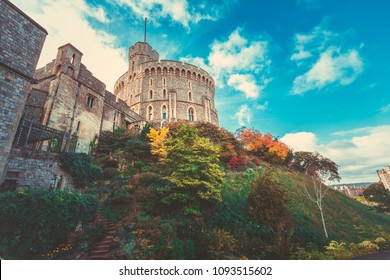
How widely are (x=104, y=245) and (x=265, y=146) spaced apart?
2232cm

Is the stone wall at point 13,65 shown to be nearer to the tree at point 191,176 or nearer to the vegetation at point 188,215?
the vegetation at point 188,215

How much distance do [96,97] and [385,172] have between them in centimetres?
6137

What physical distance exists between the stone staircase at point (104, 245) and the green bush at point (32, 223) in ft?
4.01

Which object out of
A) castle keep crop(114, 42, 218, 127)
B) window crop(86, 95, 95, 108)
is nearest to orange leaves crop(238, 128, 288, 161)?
castle keep crop(114, 42, 218, 127)

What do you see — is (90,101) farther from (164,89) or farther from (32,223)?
(164,89)

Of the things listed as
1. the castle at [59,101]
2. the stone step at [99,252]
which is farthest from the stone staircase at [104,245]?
the castle at [59,101]

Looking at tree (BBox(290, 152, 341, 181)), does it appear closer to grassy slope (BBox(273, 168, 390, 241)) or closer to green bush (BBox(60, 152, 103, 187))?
grassy slope (BBox(273, 168, 390, 241))

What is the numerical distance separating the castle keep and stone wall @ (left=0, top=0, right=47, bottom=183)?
857 inches

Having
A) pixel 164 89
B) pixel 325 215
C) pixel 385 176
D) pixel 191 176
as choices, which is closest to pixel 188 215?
pixel 191 176

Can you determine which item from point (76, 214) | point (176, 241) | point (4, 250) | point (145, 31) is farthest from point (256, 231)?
point (145, 31)

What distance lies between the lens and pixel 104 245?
748 centimetres

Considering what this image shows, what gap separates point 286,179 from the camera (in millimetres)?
19109

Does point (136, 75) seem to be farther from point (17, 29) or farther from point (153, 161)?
point (17, 29)

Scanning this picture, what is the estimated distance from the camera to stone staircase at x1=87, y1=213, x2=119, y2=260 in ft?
22.8
